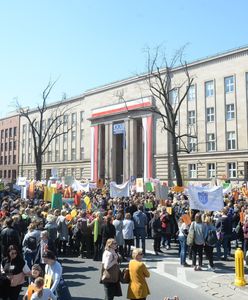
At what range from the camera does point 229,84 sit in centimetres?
4869

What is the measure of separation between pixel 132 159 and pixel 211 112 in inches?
574

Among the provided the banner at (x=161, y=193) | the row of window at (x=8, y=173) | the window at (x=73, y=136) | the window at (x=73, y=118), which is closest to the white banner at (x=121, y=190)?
the banner at (x=161, y=193)

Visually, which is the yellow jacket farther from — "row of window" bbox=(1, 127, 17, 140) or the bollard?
"row of window" bbox=(1, 127, 17, 140)

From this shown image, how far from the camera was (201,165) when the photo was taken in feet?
166

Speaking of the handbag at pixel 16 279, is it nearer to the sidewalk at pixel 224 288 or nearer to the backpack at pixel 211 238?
the sidewalk at pixel 224 288

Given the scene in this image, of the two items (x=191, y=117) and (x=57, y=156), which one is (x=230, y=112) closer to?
(x=191, y=117)

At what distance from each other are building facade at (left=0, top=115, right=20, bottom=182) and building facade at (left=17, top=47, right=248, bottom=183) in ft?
51.5

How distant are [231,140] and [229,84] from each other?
254 inches

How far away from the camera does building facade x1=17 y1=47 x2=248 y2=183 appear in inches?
1877

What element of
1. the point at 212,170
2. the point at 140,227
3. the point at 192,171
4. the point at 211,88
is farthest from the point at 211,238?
the point at 211,88

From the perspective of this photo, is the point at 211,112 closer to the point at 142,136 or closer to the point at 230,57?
the point at 230,57

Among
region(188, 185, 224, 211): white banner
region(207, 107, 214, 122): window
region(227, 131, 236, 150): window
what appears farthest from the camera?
region(207, 107, 214, 122): window

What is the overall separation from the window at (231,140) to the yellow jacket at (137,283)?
137 feet

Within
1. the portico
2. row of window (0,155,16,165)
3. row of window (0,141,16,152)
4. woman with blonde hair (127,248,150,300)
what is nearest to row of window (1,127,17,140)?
row of window (0,141,16,152)
